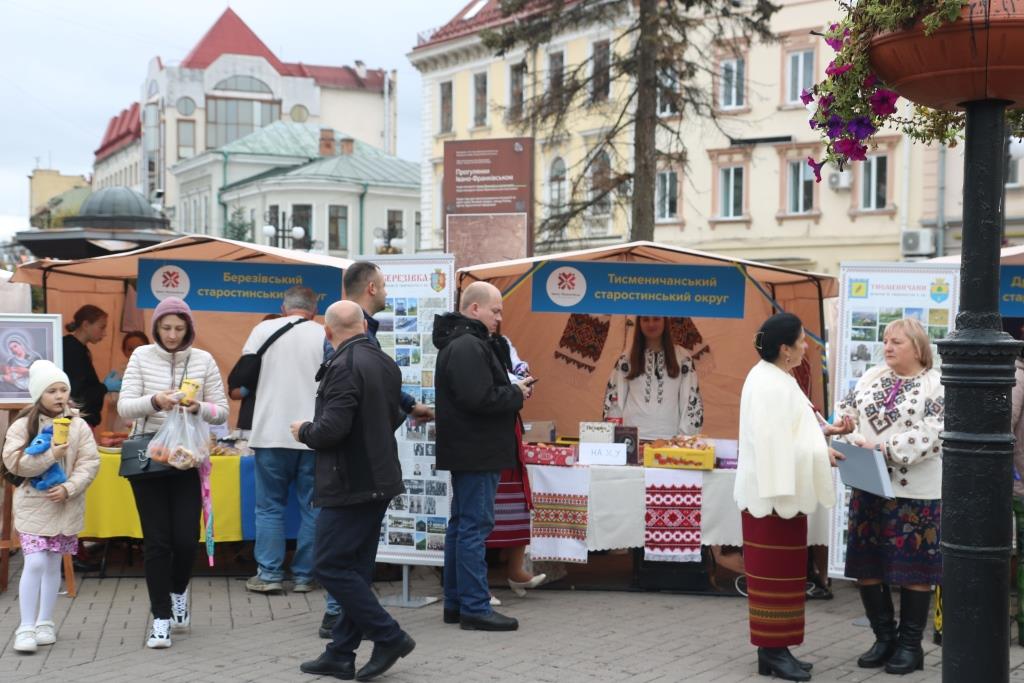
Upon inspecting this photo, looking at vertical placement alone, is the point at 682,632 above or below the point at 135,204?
below

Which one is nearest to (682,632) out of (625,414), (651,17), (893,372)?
(893,372)

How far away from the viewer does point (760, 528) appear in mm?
6008

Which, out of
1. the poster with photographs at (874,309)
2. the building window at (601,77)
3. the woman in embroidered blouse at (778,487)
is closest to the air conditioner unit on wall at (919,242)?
the building window at (601,77)

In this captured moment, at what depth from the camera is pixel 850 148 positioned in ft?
14.9

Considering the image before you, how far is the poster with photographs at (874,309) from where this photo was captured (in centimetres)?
784

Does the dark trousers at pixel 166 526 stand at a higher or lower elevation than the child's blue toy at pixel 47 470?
lower

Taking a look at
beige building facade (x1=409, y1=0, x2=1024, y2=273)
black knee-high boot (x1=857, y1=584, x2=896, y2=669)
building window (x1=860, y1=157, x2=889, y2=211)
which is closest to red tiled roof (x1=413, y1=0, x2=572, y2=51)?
beige building facade (x1=409, y1=0, x2=1024, y2=273)

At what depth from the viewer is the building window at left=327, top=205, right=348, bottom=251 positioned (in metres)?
59.6

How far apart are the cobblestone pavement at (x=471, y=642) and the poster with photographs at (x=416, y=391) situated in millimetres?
437

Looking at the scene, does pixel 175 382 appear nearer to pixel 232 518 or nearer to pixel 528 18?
pixel 232 518

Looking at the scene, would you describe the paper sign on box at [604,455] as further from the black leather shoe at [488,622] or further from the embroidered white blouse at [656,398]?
the black leather shoe at [488,622]

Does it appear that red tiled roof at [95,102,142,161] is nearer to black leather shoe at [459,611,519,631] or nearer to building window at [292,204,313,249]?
building window at [292,204,313,249]

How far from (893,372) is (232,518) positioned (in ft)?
14.7

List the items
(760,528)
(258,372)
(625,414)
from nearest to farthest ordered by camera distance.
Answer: (760,528) → (258,372) → (625,414)
